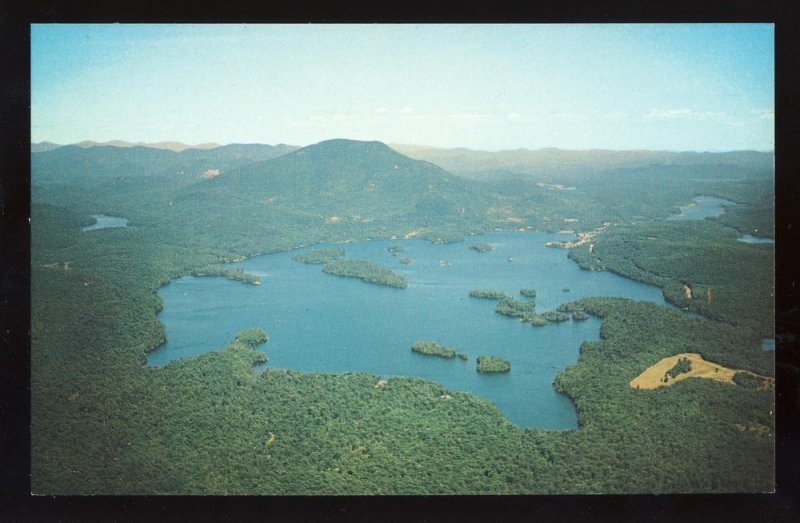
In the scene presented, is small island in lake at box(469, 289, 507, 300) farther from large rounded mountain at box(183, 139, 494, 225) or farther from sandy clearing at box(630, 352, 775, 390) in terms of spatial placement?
large rounded mountain at box(183, 139, 494, 225)

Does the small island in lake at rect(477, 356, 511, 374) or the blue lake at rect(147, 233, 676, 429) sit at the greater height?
the blue lake at rect(147, 233, 676, 429)

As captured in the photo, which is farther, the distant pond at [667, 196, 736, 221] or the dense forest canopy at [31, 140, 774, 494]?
the distant pond at [667, 196, 736, 221]

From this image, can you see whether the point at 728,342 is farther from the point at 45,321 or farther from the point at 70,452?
the point at 45,321

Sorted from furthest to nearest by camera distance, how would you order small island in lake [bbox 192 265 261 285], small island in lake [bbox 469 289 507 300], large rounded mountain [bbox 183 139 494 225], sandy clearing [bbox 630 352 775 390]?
large rounded mountain [bbox 183 139 494 225]
small island in lake [bbox 192 265 261 285]
small island in lake [bbox 469 289 507 300]
sandy clearing [bbox 630 352 775 390]

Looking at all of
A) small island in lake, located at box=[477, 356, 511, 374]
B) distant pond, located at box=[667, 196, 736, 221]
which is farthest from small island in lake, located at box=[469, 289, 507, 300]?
distant pond, located at box=[667, 196, 736, 221]

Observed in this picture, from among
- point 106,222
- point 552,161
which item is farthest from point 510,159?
point 106,222

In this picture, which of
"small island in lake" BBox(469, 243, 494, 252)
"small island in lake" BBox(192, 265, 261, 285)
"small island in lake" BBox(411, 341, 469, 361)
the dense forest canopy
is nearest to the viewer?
the dense forest canopy

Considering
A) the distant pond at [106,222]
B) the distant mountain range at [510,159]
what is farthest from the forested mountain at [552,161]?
the distant pond at [106,222]
